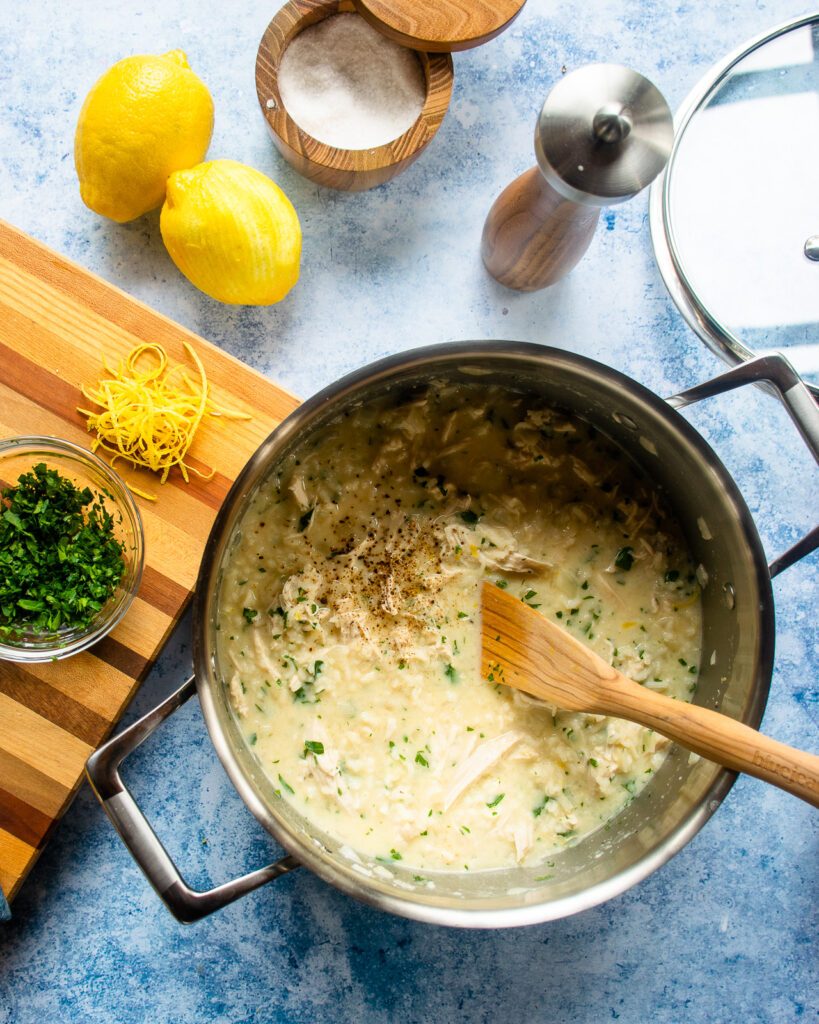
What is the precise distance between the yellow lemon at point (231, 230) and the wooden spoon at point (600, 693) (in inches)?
24.6

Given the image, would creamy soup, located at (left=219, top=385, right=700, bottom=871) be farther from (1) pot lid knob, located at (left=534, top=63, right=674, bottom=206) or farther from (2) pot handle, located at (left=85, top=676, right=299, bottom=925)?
(1) pot lid knob, located at (left=534, top=63, right=674, bottom=206)

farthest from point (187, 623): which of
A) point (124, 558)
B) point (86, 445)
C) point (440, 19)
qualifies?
point (440, 19)

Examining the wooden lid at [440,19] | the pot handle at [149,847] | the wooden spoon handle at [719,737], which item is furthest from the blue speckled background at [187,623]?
the wooden spoon handle at [719,737]

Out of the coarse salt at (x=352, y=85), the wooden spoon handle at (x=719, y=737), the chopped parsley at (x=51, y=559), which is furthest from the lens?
the coarse salt at (x=352, y=85)

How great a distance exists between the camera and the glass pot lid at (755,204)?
167 centimetres

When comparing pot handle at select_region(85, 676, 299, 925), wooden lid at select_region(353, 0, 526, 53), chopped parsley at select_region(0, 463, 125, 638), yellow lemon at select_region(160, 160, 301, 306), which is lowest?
pot handle at select_region(85, 676, 299, 925)

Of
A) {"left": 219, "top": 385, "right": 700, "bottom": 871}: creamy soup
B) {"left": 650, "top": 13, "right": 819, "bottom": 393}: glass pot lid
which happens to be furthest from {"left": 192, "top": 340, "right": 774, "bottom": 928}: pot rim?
{"left": 650, "top": 13, "right": 819, "bottom": 393}: glass pot lid

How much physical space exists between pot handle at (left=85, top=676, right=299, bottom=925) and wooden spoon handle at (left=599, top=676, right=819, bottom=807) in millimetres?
524

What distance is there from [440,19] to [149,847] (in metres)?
1.32

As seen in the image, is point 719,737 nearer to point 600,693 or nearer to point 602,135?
point 600,693

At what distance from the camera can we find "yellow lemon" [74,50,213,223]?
1.47 meters

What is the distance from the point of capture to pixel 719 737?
4.26ft

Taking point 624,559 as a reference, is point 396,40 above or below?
above

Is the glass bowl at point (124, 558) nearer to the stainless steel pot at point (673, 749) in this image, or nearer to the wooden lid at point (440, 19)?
the stainless steel pot at point (673, 749)
